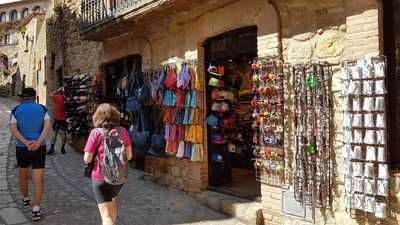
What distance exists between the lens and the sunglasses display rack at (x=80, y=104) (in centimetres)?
1138

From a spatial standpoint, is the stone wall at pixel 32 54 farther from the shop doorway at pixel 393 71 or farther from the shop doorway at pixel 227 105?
the shop doorway at pixel 393 71

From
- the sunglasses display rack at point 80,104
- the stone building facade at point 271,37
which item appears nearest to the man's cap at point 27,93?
the stone building facade at point 271,37

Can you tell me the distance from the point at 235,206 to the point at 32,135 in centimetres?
302

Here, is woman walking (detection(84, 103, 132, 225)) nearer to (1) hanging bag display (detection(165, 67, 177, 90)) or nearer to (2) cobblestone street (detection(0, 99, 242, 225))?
(2) cobblestone street (detection(0, 99, 242, 225))

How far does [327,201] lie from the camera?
16.1 ft

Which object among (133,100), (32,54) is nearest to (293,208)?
(133,100)

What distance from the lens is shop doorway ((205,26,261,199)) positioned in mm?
6570

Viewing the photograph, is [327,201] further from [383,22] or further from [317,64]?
[383,22]

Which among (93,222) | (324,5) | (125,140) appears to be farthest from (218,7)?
(93,222)

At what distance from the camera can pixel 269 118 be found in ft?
18.2

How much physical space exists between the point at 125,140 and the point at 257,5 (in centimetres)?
268

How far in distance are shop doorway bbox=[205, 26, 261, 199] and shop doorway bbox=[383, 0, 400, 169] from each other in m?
2.08

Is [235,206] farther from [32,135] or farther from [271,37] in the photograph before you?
[32,135]

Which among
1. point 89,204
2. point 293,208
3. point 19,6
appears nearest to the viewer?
point 293,208
